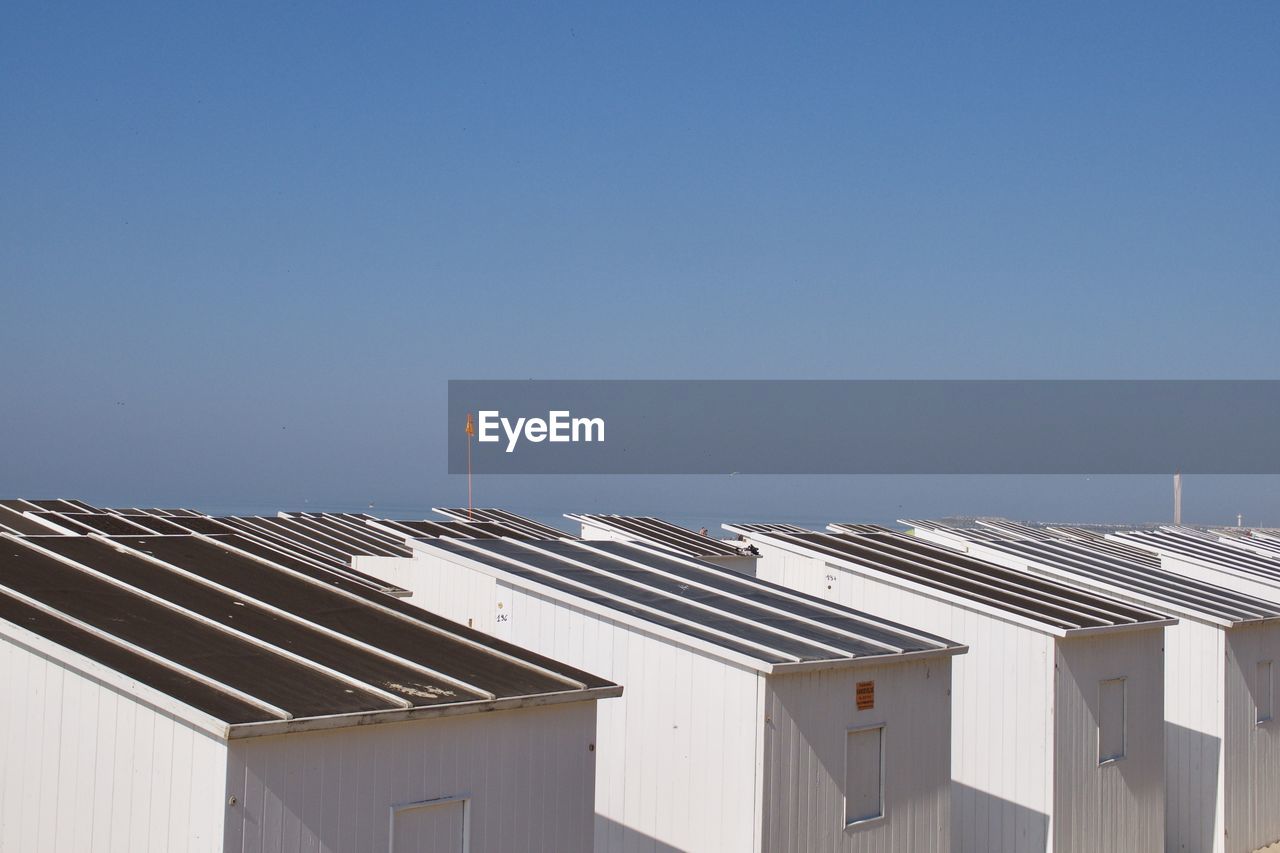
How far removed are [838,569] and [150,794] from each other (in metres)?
13.0

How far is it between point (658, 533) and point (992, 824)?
1377 centimetres

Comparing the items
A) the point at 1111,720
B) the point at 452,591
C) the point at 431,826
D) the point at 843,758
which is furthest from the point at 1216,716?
the point at 431,826

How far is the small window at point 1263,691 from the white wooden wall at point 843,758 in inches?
397

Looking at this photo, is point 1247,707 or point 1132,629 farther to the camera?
Answer: point 1247,707

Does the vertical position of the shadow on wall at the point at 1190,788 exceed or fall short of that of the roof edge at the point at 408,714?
it falls short

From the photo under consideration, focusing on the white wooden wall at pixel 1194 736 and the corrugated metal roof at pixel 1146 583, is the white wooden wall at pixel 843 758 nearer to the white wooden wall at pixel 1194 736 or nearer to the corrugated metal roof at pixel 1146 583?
the corrugated metal roof at pixel 1146 583

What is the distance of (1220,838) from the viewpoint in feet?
73.4

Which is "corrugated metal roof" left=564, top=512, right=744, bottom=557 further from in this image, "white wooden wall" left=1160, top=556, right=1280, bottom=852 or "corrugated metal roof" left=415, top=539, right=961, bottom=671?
"white wooden wall" left=1160, top=556, right=1280, bottom=852

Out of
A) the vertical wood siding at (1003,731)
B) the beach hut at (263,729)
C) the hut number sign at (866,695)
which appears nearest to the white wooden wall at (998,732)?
the vertical wood siding at (1003,731)

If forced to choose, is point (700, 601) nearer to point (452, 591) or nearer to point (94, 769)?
point (452, 591)

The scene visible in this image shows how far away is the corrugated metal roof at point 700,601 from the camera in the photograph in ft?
46.3

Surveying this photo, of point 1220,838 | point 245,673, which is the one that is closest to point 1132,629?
point 1220,838

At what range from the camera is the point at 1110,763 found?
62.6 feet

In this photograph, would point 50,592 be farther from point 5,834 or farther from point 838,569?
point 838,569
